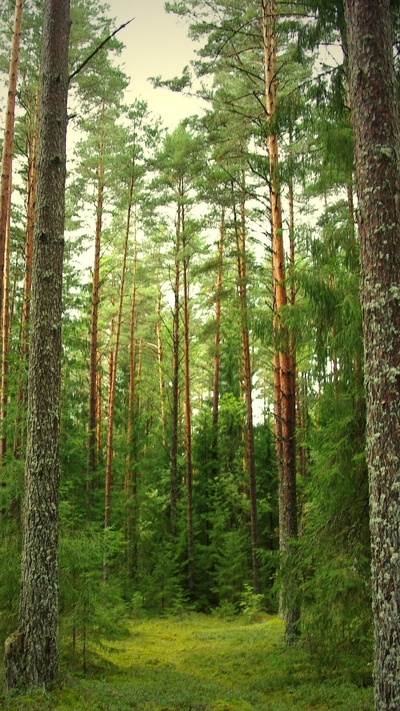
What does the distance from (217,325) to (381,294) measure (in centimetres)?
1583

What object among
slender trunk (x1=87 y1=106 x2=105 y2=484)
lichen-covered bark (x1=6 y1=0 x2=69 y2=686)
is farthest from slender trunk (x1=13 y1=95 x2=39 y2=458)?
lichen-covered bark (x1=6 y1=0 x2=69 y2=686)

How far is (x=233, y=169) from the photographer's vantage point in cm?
1634

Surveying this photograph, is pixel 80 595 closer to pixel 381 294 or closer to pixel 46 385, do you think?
pixel 46 385

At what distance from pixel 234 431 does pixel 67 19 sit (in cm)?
1957

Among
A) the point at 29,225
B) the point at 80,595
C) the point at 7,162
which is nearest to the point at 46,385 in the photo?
the point at 80,595

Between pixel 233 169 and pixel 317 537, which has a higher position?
pixel 233 169

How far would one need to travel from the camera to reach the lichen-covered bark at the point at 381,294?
4246 millimetres

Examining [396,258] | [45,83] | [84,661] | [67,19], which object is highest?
[67,19]

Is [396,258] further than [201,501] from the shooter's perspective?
No

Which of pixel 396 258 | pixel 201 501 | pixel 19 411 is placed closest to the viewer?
pixel 396 258

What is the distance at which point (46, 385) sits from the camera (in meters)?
6.43

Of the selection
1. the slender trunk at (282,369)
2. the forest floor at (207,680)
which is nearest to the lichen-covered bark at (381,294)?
the forest floor at (207,680)

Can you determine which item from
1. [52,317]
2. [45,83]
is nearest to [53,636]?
[52,317]

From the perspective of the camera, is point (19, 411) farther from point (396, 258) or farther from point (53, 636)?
point (396, 258)
